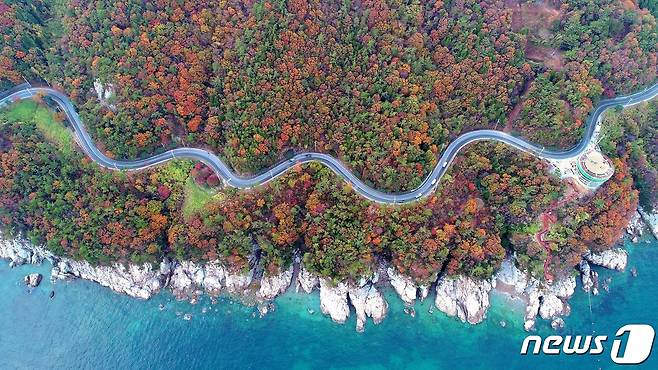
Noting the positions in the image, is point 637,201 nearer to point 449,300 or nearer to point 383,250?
point 449,300

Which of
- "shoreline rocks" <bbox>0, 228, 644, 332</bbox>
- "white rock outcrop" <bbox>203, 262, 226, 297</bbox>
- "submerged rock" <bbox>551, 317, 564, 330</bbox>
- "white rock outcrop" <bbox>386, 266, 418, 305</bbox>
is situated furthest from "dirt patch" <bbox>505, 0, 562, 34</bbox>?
"white rock outcrop" <bbox>203, 262, 226, 297</bbox>


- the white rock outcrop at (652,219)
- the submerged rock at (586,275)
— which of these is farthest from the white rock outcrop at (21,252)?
the white rock outcrop at (652,219)

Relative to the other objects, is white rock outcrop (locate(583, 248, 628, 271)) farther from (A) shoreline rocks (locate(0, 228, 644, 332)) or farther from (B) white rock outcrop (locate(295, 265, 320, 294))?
(B) white rock outcrop (locate(295, 265, 320, 294))

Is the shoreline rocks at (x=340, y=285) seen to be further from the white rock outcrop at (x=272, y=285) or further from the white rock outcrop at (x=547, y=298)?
the white rock outcrop at (x=272, y=285)

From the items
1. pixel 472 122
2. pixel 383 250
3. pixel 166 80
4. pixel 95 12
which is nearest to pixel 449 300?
pixel 383 250

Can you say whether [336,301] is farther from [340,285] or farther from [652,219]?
[652,219]
